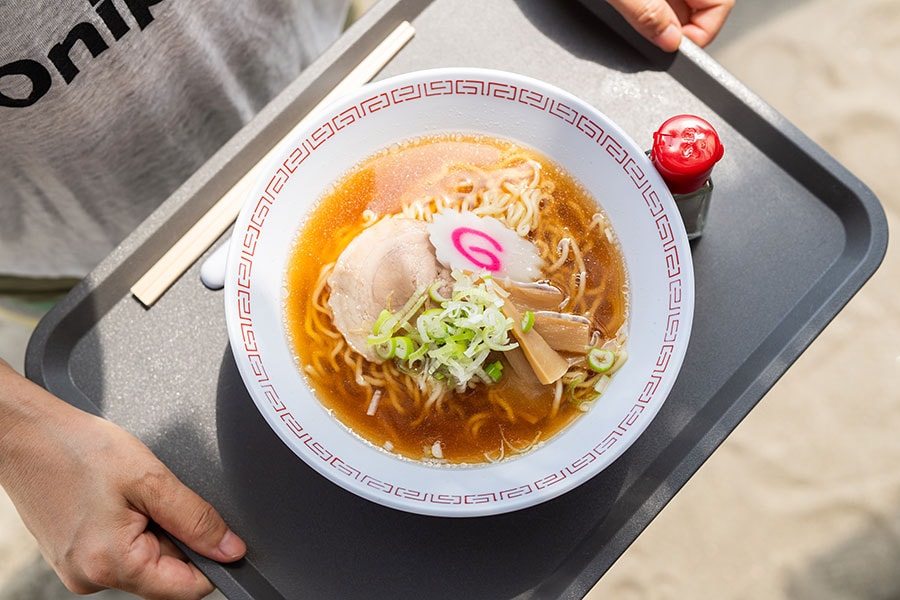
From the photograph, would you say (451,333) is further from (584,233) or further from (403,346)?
(584,233)

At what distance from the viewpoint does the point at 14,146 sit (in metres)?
1.67

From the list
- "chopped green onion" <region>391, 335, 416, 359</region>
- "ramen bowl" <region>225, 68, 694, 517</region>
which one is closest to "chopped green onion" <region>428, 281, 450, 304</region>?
"chopped green onion" <region>391, 335, 416, 359</region>

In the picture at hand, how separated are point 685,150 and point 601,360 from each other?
1.47 feet

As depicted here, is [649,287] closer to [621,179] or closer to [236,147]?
[621,179]

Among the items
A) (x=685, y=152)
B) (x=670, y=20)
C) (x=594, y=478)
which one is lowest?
(x=594, y=478)

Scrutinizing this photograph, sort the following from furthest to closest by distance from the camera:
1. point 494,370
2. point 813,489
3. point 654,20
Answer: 1. point 813,489
2. point 654,20
3. point 494,370

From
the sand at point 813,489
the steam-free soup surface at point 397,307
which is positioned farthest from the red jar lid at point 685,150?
the sand at point 813,489

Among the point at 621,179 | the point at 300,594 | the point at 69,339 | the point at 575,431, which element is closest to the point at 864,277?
the point at 621,179

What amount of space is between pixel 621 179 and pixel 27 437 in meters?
1.33

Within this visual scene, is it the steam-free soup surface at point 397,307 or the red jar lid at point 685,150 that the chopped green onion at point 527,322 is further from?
the red jar lid at point 685,150

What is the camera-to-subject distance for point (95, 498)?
5.25 ft

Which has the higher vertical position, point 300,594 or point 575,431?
point 575,431

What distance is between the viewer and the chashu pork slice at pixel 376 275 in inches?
67.8

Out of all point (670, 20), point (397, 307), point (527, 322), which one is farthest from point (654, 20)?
point (397, 307)
